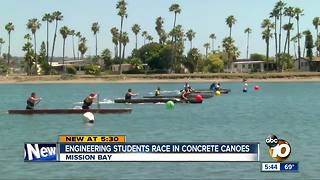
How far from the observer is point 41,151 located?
51.3 ft

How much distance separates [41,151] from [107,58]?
159094 mm

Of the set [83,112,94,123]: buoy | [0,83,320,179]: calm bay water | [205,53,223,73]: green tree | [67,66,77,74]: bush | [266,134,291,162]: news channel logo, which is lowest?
[0,83,320,179]: calm bay water

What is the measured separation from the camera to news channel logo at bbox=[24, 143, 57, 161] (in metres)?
15.5

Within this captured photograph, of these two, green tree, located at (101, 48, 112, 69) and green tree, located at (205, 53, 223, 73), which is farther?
green tree, located at (101, 48, 112, 69)

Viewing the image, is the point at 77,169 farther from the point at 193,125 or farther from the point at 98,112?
the point at 98,112

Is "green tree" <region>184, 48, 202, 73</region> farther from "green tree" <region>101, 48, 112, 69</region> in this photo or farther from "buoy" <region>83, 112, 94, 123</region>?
"buoy" <region>83, 112, 94, 123</region>

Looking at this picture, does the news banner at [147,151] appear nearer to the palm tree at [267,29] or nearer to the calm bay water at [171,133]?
the calm bay water at [171,133]

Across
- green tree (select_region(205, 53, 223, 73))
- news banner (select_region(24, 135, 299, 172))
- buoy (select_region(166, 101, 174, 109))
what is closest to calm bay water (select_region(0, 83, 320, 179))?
buoy (select_region(166, 101, 174, 109))

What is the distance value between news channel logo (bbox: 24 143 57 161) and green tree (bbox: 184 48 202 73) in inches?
5700

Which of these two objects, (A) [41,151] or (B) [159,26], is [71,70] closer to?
(B) [159,26]

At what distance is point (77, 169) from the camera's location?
73.1 feet

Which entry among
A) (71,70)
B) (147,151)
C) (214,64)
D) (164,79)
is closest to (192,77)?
(164,79)

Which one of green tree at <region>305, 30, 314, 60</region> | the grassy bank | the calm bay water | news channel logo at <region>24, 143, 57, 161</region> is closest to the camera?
news channel logo at <region>24, 143, 57, 161</region>

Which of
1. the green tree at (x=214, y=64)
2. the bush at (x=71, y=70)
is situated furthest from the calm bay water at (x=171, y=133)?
the bush at (x=71, y=70)
